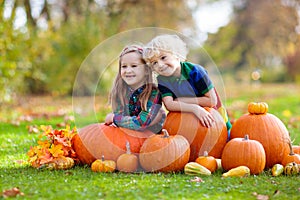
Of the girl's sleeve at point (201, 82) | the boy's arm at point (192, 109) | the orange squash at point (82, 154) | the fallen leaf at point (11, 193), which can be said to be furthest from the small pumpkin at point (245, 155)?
the fallen leaf at point (11, 193)

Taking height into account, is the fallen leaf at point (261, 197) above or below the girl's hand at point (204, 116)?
below

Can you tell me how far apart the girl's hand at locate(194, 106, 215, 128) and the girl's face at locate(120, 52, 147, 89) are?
0.64 m

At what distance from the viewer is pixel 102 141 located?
13.3ft

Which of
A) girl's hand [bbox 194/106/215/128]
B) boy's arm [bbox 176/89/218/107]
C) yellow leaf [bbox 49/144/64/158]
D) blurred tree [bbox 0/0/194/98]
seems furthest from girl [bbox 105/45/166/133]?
blurred tree [bbox 0/0/194/98]

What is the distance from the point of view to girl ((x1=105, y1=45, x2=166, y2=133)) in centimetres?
412

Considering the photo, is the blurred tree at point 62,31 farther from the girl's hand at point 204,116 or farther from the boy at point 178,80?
the girl's hand at point 204,116

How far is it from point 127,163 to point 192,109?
806mm

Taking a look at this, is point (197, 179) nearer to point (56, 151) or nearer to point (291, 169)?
point (291, 169)

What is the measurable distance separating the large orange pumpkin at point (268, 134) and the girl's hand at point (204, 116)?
1.14 feet

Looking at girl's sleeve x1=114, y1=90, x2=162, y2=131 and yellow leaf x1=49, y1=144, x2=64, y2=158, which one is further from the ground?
girl's sleeve x1=114, y1=90, x2=162, y2=131

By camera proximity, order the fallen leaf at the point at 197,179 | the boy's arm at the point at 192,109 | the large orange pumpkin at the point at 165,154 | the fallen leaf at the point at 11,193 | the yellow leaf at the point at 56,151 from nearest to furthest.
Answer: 1. the fallen leaf at the point at 11,193
2. the fallen leaf at the point at 197,179
3. the large orange pumpkin at the point at 165,154
4. the yellow leaf at the point at 56,151
5. the boy's arm at the point at 192,109

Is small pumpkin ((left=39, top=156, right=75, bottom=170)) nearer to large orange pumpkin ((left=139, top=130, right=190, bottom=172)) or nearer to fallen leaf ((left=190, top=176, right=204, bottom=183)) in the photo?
large orange pumpkin ((left=139, top=130, right=190, bottom=172))

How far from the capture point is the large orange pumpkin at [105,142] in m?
4.03

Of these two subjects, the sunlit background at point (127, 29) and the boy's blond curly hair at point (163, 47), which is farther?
the sunlit background at point (127, 29)
